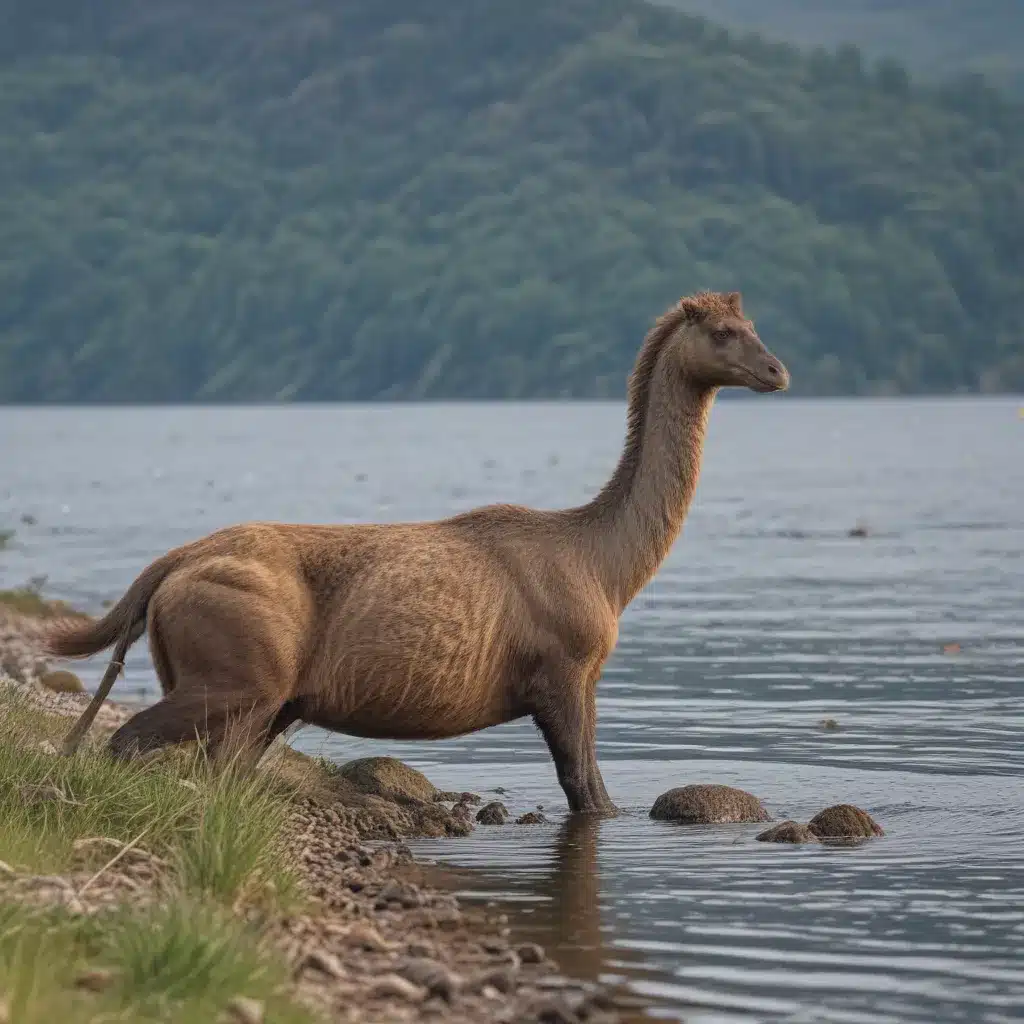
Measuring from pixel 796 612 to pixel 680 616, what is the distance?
4.66ft

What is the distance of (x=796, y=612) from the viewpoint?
94.7ft

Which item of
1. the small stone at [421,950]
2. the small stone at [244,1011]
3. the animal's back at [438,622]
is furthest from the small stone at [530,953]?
the animal's back at [438,622]

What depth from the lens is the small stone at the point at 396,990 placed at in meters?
8.62

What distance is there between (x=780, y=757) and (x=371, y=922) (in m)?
6.73

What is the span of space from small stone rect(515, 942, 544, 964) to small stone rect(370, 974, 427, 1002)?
3.44ft

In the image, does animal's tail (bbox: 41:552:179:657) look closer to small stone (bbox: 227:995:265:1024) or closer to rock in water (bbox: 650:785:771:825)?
rock in water (bbox: 650:785:771:825)

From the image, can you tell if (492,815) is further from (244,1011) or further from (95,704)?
(244,1011)

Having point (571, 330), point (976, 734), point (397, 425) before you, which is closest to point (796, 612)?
point (976, 734)

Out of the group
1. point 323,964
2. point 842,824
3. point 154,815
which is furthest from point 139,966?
point 842,824

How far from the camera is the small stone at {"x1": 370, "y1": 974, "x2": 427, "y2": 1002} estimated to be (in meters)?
8.62

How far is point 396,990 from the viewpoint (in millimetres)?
8656

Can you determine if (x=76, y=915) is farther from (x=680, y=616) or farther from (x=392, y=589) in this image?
(x=680, y=616)

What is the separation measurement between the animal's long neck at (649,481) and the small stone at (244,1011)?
6.03m

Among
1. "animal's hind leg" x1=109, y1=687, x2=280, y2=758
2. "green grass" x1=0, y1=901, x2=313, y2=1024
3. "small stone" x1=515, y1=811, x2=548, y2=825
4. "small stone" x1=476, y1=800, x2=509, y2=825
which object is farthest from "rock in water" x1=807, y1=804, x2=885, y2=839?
"green grass" x1=0, y1=901, x2=313, y2=1024
